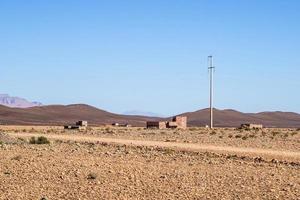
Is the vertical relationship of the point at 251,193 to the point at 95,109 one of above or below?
below

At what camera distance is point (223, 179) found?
19.8 meters

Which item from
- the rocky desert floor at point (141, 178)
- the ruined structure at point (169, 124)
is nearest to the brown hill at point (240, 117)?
the ruined structure at point (169, 124)

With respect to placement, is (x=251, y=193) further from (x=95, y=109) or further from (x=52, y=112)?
Answer: (x=95, y=109)

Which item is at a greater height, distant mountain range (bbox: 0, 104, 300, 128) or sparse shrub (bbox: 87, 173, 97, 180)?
distant mountain range (bbox: 0, 104, 300, 128)

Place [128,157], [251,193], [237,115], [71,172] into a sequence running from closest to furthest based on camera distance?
[251,193] → [71,172] → [128,157] → [237,115]

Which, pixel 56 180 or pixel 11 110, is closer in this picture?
pixel 56 180

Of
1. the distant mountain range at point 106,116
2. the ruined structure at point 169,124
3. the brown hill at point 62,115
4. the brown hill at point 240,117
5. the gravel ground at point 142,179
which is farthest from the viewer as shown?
the brown hill at point 240,117

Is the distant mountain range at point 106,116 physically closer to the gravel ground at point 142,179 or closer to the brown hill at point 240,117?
the brown hill at point 240,117

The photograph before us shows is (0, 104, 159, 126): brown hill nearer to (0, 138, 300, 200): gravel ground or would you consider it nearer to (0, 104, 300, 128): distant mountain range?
(0, 104, 300, 128): distant mountain range

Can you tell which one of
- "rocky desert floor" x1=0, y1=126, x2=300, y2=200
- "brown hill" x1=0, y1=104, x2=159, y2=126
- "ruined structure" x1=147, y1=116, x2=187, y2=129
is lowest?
"rocky desert floor" x1=0, y1=126, x2=300, y2=200

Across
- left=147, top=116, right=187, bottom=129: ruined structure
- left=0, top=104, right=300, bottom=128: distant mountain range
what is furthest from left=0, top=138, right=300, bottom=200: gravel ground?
left=0, top=104, right=300, bottom=128: distant mountain range

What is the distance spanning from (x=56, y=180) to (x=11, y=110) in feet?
501

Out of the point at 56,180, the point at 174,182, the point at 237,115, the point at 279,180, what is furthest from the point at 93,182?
the point at 237,115

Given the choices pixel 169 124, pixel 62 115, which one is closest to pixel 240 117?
pixel 62 115
